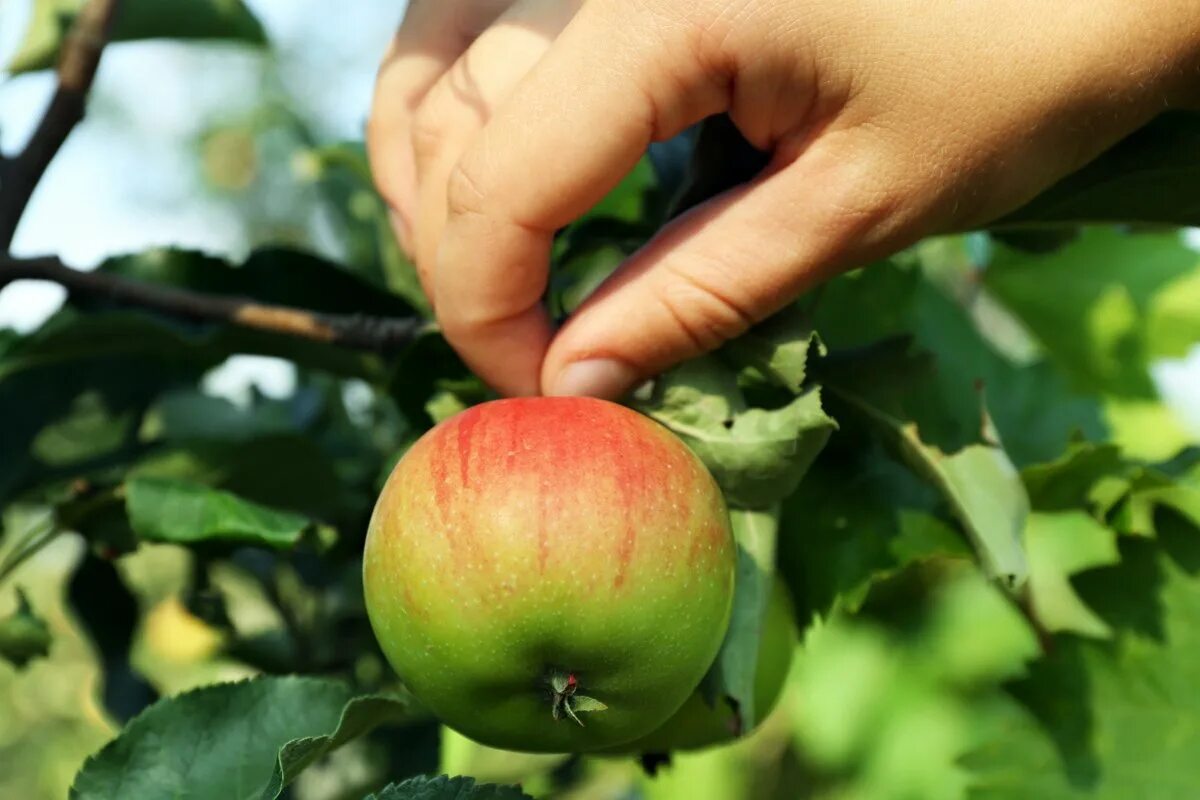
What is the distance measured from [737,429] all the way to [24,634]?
534mm

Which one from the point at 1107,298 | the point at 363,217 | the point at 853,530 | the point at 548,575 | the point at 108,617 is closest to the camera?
the point at 548,575

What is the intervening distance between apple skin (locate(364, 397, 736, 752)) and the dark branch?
9.0 inches

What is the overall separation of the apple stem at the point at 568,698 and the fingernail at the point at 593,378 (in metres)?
0.17

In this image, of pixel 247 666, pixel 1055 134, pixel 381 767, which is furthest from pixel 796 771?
pixel 1055 134

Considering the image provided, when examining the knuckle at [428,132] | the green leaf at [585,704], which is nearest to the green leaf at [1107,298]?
the knuckle at [428,132]

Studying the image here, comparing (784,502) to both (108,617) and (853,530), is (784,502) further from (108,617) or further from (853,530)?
(108,617)

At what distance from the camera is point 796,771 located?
1.27m

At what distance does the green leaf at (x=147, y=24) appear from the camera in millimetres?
1079

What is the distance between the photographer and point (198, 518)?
0.76m

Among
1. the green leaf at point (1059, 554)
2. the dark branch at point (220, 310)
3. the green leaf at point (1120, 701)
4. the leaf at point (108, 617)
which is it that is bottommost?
the leaf at point (108, 617)

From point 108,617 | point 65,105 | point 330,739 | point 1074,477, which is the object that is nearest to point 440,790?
point 330,739

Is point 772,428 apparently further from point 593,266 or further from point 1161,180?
point 1161,180

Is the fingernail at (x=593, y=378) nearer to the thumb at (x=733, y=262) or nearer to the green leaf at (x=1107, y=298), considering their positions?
the thumb at (x=733, y=262)

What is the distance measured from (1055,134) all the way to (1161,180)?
0.16 metres
